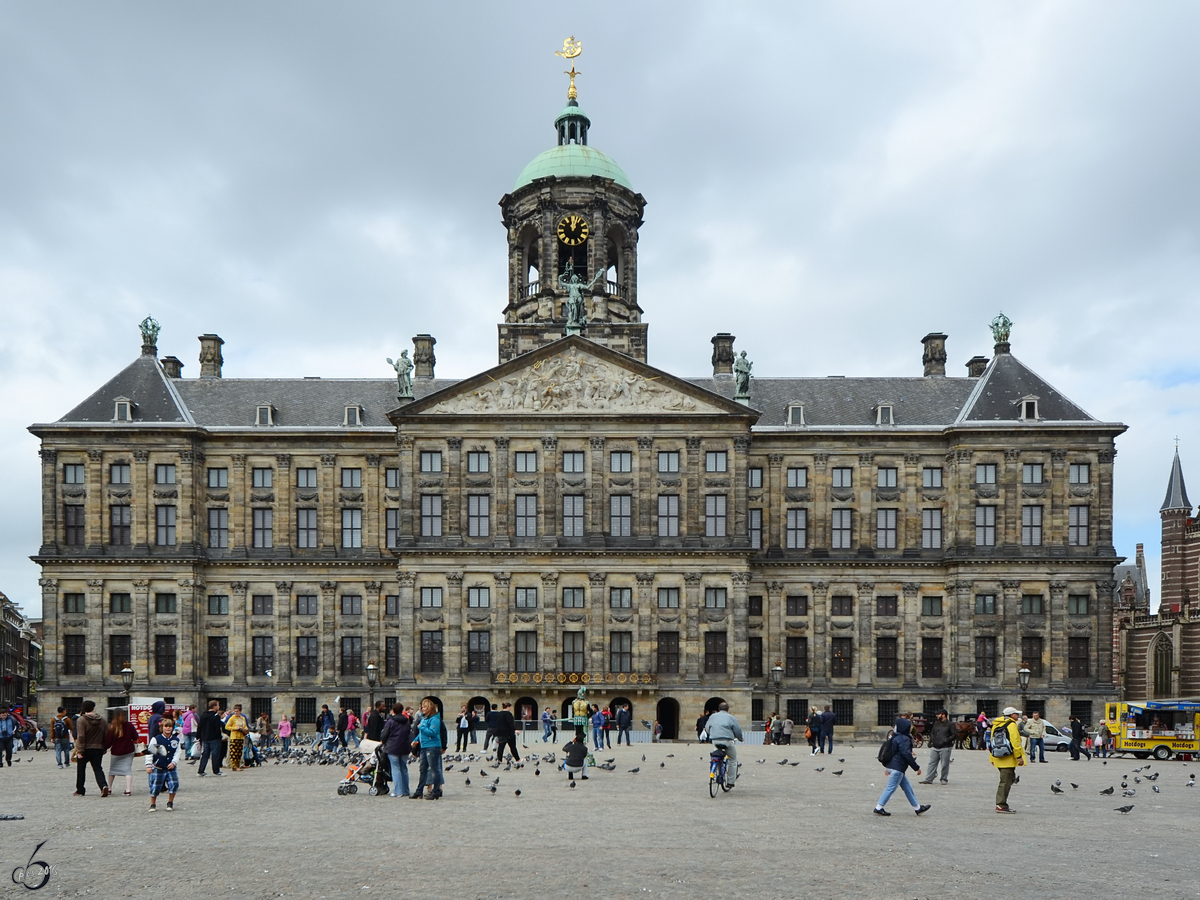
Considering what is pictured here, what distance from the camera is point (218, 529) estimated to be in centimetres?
6431

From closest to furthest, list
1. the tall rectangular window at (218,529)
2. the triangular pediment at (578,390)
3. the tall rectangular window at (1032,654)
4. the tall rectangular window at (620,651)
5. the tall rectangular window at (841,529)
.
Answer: the tall rectangular window at (620,651), the triangular pediment at (578,390), the tall rectangular window at (1032,654), the tall rectangular window at (841,529), the tall rectangular window at (218,529)

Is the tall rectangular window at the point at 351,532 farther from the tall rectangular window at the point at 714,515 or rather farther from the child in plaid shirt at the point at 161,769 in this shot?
the child in plaid shirt at the point at 161,769

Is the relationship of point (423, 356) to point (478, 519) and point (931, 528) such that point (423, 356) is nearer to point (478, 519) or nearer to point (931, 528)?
point (478, 519)

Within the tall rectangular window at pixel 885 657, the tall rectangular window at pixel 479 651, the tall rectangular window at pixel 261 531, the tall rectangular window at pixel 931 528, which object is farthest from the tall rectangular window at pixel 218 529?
the tall rectangular window at pixel 931 528

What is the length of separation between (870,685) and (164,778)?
152 ft

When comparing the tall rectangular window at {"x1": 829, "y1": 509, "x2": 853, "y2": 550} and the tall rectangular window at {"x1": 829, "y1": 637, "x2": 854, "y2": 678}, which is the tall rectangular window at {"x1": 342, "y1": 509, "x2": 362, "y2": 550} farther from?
the tall rectangular window at {"x1": 829, "y1": 637, "x2": 854, "y2": 678}

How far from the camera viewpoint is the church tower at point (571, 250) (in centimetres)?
6725

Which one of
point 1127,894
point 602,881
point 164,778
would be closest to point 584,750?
point 164,778

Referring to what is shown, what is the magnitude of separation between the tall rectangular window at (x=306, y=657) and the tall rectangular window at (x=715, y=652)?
2020 centimetres

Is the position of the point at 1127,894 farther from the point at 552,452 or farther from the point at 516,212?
the point at 516,212

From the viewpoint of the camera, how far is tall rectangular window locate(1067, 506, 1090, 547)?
62500 mm

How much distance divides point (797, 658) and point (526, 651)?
14.3m

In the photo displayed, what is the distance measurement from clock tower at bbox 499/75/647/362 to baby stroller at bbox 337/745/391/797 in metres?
41.4

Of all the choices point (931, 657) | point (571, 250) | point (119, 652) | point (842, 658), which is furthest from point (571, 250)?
point (119, 652)
